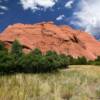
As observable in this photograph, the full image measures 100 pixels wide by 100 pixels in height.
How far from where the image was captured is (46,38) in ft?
388

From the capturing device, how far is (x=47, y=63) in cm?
4325

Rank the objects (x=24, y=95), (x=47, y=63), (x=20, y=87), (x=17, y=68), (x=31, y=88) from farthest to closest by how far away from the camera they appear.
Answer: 1. (x=47, y=63)
2. (x=17, y=68)
3. (x=31, y=88)
4. (x=20, y=87)
5. (x=24, y=95)

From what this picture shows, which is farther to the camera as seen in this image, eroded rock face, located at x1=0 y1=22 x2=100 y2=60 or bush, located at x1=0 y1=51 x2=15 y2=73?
eroded rock face, located at x1=0 y1=22 x2=100 y2=60

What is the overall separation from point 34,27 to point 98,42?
41491 millimetres

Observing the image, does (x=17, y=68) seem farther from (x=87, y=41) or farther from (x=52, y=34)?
(x=87, y=41)

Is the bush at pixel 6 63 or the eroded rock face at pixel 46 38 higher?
the eroded rock face at pixel 46 38

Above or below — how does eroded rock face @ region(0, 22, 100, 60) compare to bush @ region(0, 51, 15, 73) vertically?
above

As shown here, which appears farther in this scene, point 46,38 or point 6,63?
point 46,38

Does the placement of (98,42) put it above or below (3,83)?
above

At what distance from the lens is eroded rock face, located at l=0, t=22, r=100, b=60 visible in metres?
113

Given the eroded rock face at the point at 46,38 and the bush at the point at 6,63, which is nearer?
the bush at the point at 6,63

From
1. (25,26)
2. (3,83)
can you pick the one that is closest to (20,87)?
(3,83)

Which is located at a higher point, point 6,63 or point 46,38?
point 46,38

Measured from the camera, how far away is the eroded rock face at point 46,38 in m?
113
